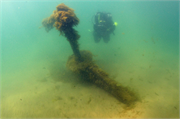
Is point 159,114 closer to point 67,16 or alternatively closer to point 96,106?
point 96,106

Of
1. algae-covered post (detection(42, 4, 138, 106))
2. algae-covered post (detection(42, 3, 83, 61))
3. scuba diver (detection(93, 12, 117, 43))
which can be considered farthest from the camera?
scuba diver (detection(93, 12, 117, 43))

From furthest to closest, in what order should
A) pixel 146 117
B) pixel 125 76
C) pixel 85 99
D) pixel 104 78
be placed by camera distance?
pixel 125 76
pixel 104 78
pixel 85 99
pixel 146 117

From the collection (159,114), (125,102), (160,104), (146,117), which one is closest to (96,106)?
(125,102)

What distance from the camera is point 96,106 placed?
354 centimetres

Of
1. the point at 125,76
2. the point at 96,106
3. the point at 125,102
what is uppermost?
the point at 125,76

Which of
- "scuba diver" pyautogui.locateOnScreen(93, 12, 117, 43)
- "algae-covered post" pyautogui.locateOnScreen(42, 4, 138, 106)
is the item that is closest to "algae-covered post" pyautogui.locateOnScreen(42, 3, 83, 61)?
"algae-covered post" pyautogui.locateOnScreen(42, 4, 138, 106)

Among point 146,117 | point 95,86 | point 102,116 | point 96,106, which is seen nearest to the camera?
point 146,117

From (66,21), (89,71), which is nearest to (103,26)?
(66,21)

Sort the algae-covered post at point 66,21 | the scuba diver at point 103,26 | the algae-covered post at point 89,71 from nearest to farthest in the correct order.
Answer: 1. the algae-covered post at point 89,71
2. the algae-covered post at point 66,21
3. the scuba diver at point 103,26

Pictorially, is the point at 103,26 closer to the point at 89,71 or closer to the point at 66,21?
the point at 66,21

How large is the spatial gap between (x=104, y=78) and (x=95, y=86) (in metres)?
0.99

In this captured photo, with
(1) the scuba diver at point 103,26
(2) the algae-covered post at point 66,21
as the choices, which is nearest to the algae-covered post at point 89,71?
(2) the algae-covered post at point 66,21

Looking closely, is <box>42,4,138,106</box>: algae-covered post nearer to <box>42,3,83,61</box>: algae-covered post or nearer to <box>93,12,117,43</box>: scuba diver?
<box>42,3,83,61</box>: algae-covered post

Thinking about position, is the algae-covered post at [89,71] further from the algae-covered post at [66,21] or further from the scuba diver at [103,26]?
the scuba diver at [103,26]
